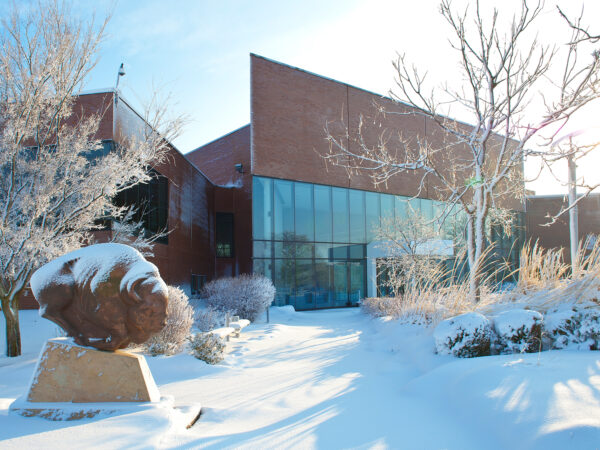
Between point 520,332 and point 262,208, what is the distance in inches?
586

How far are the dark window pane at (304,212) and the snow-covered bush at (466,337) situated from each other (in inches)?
573

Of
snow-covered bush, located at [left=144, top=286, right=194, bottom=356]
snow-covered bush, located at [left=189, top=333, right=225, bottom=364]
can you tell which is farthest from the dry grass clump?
snow-covered bush, located at [left=144, top=286, right=194, bottom=356]

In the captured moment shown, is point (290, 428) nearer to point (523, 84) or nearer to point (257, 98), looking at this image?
point (523, 84)

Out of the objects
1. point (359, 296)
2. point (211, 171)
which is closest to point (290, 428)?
point (359, 296)

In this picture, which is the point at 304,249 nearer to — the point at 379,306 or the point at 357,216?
the point at 357,216

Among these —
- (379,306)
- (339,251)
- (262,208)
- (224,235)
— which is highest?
(262,208)

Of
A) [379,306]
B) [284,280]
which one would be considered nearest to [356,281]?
[284,280]

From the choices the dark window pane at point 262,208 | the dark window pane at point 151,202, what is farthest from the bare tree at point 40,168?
the dark window pane at point 262,208

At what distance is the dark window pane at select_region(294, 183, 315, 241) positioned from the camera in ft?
66.7

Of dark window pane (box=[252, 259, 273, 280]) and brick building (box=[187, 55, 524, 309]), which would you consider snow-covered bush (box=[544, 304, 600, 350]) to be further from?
dark window pane (box=[252, 259, 273, 280])

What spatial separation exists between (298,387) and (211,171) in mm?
23055

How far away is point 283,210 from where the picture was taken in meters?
20.0

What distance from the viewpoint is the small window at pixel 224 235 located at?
2327cm

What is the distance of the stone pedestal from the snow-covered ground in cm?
31
